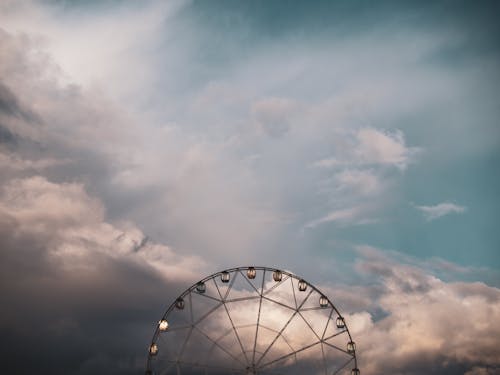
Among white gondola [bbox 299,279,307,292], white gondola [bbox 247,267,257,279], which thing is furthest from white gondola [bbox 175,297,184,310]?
white gondola [bbox 299,279,307,292]

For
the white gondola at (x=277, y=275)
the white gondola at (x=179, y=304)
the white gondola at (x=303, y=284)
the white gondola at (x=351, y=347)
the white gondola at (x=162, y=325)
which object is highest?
the white gondola at (x=277, y=275)

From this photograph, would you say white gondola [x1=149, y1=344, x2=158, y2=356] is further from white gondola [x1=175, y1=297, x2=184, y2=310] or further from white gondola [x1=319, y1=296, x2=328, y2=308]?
white gondola [x1=319, y1=296, x2=328, y2=308]

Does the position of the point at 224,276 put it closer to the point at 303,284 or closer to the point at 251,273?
the point at 251,273

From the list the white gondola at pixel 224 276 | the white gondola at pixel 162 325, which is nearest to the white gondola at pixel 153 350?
the white gondola at pixel 162 325

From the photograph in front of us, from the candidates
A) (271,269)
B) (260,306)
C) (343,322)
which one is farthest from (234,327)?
(343,322)

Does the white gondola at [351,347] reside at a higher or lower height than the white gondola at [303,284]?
lower

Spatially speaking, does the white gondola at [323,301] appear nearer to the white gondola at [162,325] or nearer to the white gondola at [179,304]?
the white gondola at [179,304]

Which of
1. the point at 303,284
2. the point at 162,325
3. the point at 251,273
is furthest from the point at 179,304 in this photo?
the point at 303,284

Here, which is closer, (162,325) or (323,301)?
(162,325)

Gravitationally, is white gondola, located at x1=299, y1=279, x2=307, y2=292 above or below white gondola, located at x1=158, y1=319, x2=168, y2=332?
above

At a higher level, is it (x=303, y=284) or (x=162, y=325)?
(x=303, y=284)

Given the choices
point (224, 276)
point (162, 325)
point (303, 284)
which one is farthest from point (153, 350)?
point (303, 284)

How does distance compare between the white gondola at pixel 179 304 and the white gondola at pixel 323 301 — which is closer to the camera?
the white gondola at pixel 179 304

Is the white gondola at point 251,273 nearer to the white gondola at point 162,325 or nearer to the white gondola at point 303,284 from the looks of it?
the white gondola at point 303,284
